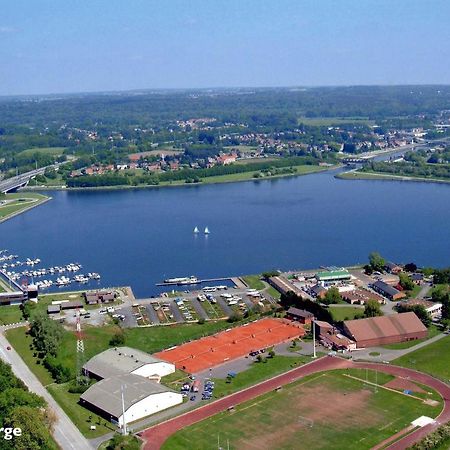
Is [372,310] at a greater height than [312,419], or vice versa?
[372,310]

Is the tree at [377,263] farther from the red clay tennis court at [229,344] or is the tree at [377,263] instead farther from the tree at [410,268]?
the red clay tennis court at [229,344]

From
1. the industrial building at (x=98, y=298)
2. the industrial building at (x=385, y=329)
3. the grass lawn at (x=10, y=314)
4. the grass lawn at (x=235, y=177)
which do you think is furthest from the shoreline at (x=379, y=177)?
the grass lawn at (x=10, y=314)

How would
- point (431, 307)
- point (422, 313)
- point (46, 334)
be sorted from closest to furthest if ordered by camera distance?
point (46, 334) < point (422, 313) < point (431, 307)

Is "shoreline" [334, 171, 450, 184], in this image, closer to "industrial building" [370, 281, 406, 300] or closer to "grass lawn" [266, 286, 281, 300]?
"industrial building" [370, 281, 406, 300]

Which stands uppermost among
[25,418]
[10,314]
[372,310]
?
[25,418]

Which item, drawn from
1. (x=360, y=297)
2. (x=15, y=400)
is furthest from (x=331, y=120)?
(x=15, y=400)

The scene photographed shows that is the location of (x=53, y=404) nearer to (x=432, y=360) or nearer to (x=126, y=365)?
(x=126, y=365)
